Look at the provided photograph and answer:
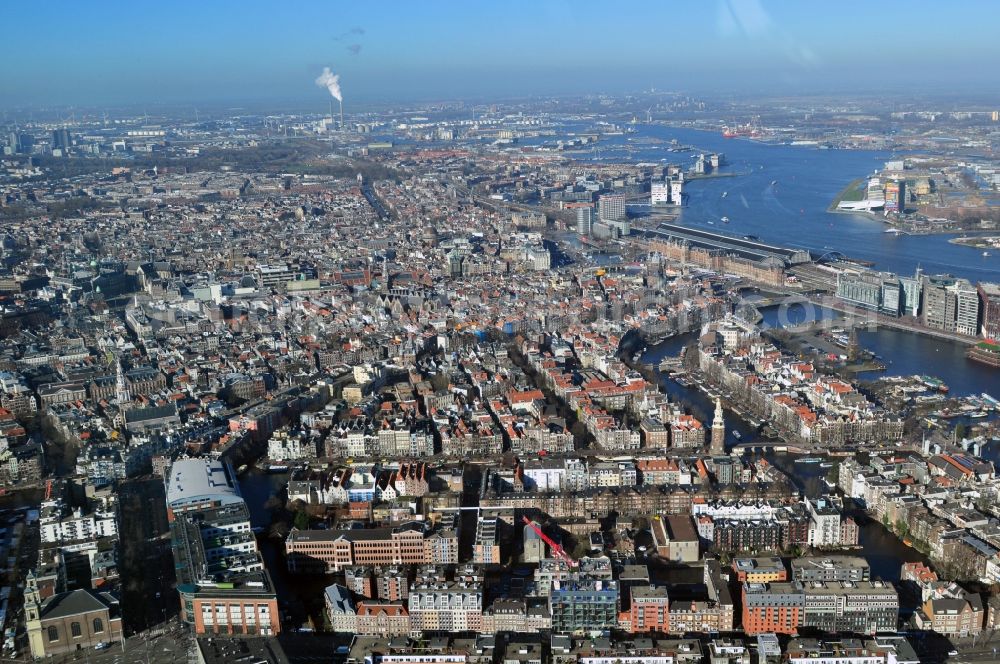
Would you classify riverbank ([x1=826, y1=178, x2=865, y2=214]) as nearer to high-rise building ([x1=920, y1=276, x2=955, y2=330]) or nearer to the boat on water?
high-rise building ([x1=920, y1=276, x2=955, y2=330])

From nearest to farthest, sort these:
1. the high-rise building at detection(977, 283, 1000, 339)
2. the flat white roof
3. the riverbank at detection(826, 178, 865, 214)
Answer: the flat white roof < the high-rise building at detection(977, 283, 1000, 339) < the riverbank at detection(826, 178, 865, 214)

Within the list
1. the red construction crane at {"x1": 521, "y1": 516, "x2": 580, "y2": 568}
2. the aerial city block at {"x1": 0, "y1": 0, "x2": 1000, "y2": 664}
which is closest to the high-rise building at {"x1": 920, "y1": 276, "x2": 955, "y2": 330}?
the aerial city block at {"x1": 0, "y1": 0, "x2": 1000, "y2": 664}

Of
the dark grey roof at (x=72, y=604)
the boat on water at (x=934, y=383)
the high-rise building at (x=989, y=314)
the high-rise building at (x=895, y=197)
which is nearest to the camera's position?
the dark grey roof at (x=72, y=604)

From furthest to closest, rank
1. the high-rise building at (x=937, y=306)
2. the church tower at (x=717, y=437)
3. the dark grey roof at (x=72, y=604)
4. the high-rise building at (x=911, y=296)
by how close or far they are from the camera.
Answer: the high-rise building at (x=911, y=296) → the high-rise building at (x=937, y=306) → the church tower at (x=717, y=437) → the dark grey roof at (x=72, y=604)

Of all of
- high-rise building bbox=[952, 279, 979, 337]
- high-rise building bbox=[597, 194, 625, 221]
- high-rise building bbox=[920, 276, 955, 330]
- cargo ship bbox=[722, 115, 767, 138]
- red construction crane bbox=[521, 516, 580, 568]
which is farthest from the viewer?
cargo ship bbox=[722, 115, 767, 138]

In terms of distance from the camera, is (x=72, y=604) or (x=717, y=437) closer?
(x=72, y=604)

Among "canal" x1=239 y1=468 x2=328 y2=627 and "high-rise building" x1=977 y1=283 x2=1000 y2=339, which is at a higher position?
"high-rise building" x1=977 y1=283 x2=1000 y2=339

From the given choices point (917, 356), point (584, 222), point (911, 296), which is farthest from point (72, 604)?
point (584, 222)

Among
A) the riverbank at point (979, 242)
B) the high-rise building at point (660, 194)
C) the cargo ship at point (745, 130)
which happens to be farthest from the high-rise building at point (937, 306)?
the cargo ship at point (745, 130)

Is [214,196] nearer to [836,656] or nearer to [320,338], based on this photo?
[320,338]

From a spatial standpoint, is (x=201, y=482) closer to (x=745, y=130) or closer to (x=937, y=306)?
(x=937, y=306)

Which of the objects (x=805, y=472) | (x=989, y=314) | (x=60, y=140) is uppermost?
(x=60, y=140)

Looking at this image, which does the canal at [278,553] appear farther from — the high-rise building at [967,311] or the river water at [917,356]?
the high-rise building at [967,311]
